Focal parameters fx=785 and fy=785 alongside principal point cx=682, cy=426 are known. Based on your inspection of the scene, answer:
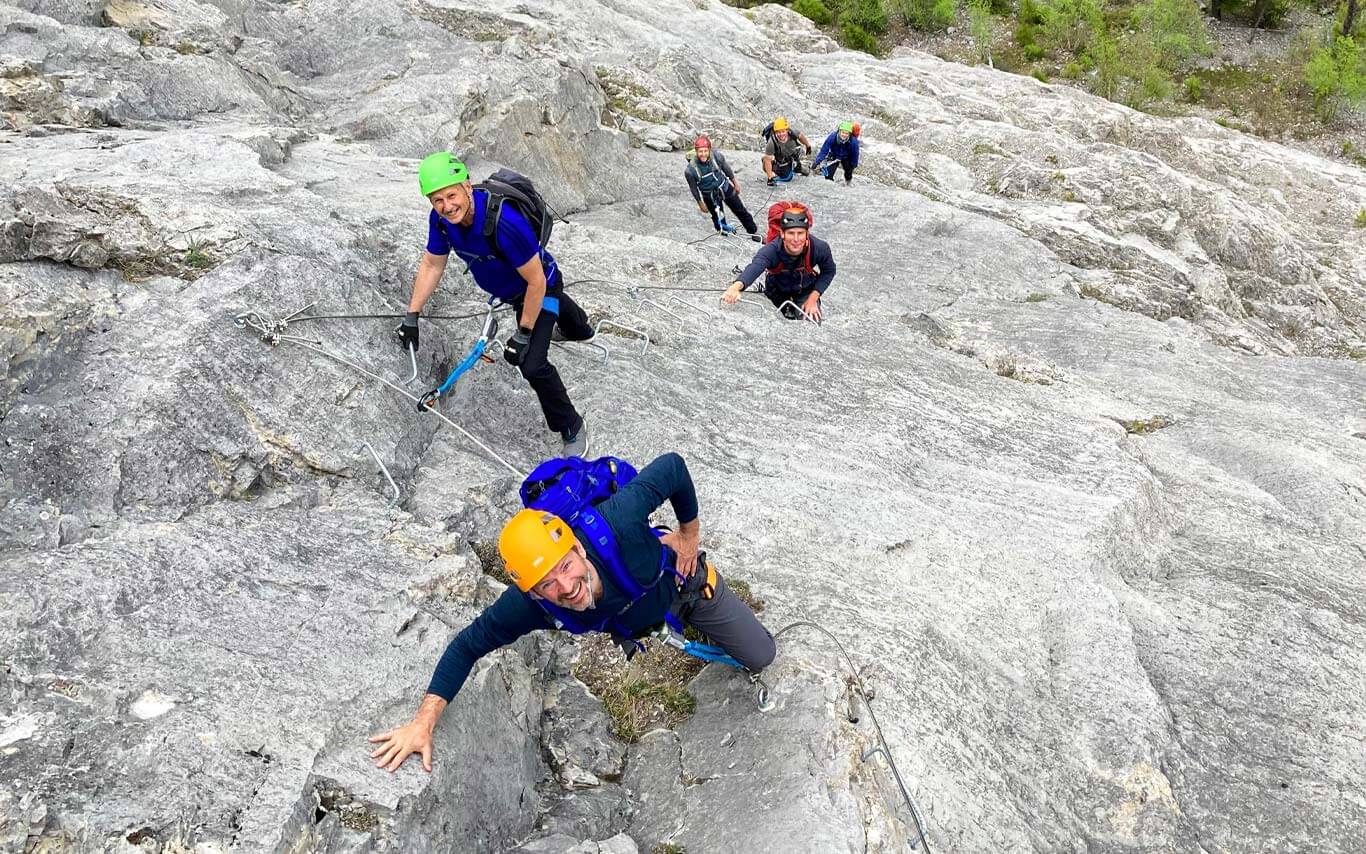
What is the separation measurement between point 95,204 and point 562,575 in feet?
26.7

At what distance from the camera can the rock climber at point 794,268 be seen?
13.2 m

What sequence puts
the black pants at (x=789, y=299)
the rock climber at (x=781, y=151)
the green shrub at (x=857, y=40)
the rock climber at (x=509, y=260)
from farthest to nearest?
1. the green shrub at (x=857, y=40)
2. the rock climber at (x=781, y=151)
3. the black pants at (x=789, y=299)
4. the rock climber at (x=509, y=260)

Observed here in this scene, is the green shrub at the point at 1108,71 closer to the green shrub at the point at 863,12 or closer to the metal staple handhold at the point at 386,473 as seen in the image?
the green shrub at the point at 863,12

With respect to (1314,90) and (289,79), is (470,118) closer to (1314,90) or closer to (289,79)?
(289,79)

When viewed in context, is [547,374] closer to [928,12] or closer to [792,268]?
[792,268]

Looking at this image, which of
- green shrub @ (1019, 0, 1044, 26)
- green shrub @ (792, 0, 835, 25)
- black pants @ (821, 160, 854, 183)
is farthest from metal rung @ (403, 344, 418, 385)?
green shrub @ (1019, 0, 1044, 26)

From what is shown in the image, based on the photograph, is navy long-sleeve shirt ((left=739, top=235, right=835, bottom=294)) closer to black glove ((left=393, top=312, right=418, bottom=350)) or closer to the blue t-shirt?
the blue t-shirt

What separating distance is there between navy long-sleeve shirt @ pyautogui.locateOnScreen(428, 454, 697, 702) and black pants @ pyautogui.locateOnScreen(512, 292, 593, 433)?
3.71 m

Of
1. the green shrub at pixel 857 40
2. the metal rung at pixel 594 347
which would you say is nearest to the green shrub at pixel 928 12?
the green shrub at pixel 857 40

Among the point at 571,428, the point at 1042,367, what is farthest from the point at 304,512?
the point at 1042,367

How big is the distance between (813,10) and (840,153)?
5222cm

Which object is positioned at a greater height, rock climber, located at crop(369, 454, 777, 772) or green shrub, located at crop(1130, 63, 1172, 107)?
green shrub, located at crop(1130, 63, 1172, 107)

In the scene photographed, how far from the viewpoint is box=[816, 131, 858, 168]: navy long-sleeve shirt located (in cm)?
2447

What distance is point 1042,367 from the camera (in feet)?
47.6
